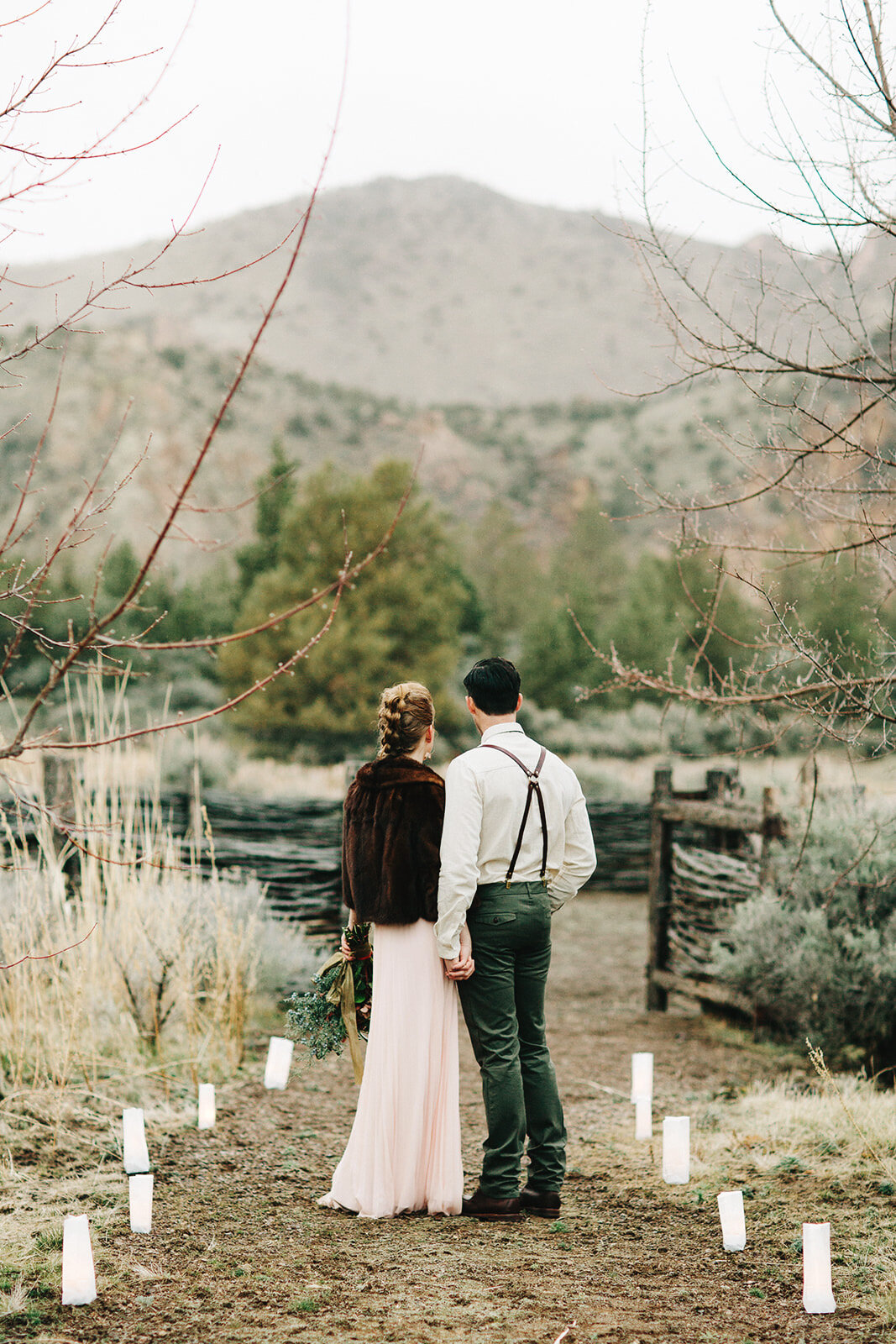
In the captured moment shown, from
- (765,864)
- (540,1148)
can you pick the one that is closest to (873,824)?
(765,864)

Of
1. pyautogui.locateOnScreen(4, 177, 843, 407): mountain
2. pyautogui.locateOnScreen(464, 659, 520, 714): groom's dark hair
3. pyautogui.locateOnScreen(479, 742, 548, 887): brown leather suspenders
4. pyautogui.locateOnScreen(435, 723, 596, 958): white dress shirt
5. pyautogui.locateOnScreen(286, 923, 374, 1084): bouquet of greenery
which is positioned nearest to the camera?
pyautogui.locateOnScreen(435, 723, 596, 958): white dress shirt

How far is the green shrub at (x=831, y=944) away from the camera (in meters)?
5.67

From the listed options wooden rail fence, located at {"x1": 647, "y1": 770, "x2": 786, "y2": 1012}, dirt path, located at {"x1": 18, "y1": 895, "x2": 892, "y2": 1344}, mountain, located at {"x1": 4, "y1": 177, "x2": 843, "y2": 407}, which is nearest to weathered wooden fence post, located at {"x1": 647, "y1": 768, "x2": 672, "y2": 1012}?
wooden rail fence, located at {"x1": 647, "y1": 770, "x2": 786, "y2": 1012}

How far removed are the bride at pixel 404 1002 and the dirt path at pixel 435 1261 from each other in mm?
125

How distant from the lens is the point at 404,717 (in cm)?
368

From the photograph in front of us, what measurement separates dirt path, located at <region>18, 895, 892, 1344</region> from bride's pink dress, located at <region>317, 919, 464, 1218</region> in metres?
0.09

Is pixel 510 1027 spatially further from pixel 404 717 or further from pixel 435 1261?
pixel 404 717

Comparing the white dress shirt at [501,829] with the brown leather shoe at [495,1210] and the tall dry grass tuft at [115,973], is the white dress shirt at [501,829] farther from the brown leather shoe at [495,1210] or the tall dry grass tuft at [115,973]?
the tall dry grass tuft at [115,973]

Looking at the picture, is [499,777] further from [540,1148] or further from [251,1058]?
[251,1058]

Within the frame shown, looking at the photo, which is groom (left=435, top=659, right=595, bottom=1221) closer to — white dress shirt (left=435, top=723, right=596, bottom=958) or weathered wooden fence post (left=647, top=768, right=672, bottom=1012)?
white dress shirt (left=435, top=723, right=596, bottom=958)

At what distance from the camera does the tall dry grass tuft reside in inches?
192

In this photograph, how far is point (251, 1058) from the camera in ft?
19.1

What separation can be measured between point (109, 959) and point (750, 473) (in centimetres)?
375

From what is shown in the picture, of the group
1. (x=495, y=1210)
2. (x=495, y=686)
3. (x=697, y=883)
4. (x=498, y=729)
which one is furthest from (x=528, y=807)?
(x=697, y=883)
